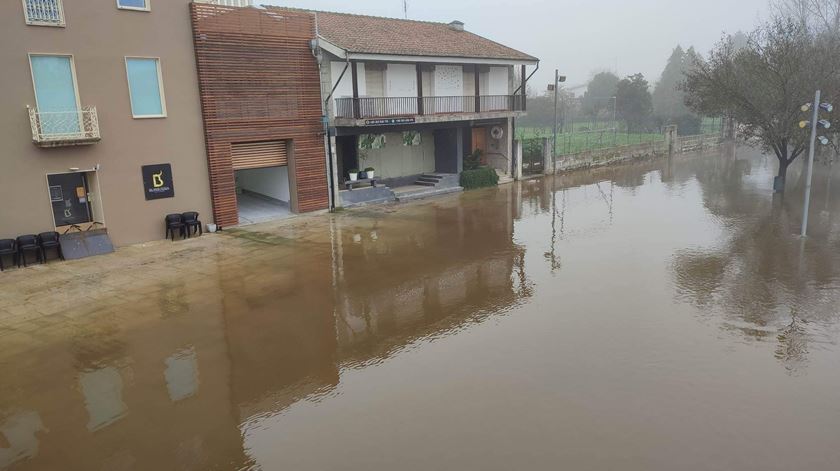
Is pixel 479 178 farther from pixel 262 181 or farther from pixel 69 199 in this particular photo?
pixel 69 199

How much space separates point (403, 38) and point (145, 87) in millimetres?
11122

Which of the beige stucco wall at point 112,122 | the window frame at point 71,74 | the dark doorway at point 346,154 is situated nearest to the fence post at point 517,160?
Answer: the dark doorway at point 346,154

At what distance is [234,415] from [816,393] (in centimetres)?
712

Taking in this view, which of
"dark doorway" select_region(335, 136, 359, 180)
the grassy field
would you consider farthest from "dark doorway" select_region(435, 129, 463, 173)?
the grassy field

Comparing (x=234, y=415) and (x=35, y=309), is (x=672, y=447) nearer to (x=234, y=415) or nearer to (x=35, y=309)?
(x=234, y=415)

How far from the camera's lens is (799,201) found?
20344 millimetres

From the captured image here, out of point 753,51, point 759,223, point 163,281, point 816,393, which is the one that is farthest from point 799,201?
point 163,281

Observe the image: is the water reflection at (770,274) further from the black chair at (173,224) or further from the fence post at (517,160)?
the black chair at (173,224)

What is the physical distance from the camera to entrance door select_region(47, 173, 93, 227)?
14703mm

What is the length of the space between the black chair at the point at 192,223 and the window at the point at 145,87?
2.88 metres

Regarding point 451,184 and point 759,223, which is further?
point 451,184

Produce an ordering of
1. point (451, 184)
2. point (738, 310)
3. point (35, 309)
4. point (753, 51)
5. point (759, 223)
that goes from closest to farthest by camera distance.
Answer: point (738, 310) → point (35, 309) → point (759, 223) → point (753, 51) → point (451, 184)

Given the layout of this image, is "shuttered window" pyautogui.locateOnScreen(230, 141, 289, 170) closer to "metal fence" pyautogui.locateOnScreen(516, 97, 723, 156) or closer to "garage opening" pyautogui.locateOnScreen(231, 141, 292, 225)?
"garage opening" pyautogui.locateOnScreen(231, 141, 292, 225)

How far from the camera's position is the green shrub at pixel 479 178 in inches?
998
